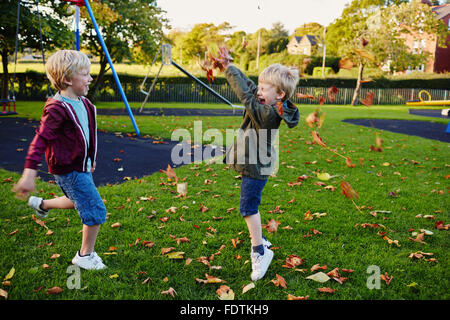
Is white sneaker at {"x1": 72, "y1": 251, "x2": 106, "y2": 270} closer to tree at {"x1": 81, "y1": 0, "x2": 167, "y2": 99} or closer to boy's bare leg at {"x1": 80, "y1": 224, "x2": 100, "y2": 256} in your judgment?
boy's bare leg at {"x1": 80, "y1": 224, "x2": 100, "y2": 256}

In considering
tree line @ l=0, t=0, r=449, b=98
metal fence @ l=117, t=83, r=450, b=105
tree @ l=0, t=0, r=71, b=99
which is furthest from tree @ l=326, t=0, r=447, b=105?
tree @ l=0, t=0, r=71, b=99

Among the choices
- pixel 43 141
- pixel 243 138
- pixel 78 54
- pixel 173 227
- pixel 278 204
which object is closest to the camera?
pixel 43 141

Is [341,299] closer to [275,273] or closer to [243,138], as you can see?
[275,273]

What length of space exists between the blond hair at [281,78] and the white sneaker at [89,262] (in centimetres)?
192

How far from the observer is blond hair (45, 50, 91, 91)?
2.41 meters

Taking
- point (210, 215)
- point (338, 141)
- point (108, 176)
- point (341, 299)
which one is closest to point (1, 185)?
point (108, 176)

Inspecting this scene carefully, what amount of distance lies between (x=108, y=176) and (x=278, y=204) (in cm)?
275

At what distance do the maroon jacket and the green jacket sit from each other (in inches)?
44.2

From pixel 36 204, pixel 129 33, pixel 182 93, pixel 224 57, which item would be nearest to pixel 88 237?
pixel 36 204

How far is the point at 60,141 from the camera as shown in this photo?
243 centimetres

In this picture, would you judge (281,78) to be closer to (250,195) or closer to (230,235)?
(250,195)

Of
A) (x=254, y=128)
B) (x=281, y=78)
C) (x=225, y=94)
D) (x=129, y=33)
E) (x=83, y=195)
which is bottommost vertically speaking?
(x=83, y=195)

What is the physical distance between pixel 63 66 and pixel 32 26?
39.5 ft

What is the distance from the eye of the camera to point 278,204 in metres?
4.34
